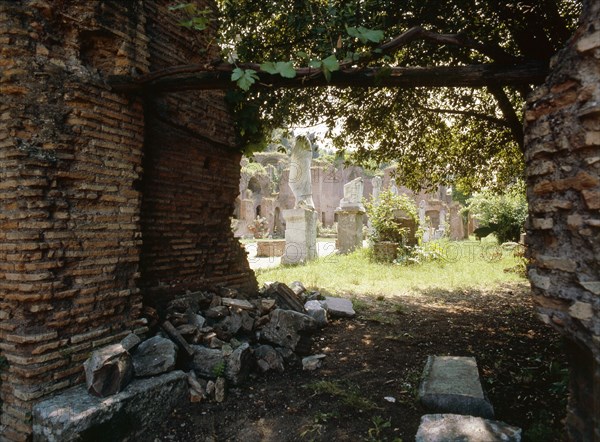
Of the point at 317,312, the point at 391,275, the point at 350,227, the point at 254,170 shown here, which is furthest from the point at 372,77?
the point at 254,170

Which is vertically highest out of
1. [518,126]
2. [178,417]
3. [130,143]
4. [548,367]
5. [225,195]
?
[518,126]

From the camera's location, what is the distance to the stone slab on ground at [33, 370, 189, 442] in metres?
2.58

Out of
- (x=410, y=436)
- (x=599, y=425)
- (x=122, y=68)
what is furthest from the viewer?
(x=122, y=68)

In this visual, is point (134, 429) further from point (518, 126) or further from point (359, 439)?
point (518, 126)

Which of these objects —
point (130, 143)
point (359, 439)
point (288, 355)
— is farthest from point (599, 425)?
point (130, 143)

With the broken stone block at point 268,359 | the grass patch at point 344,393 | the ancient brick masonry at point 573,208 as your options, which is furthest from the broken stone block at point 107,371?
the ancient brick masonry at point 573,208

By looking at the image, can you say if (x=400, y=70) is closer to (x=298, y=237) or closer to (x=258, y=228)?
(x=298, y=237)

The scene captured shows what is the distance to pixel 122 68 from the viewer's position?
11.5 feet

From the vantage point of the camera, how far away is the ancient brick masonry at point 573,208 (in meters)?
1.95

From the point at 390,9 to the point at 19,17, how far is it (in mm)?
3816

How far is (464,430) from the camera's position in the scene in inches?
90.0

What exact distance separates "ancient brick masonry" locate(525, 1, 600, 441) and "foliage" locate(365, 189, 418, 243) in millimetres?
9645

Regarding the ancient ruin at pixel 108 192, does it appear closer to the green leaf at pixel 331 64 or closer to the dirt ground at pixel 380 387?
the dirt ground at pixel 380 387

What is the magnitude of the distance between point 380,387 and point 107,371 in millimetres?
2493
